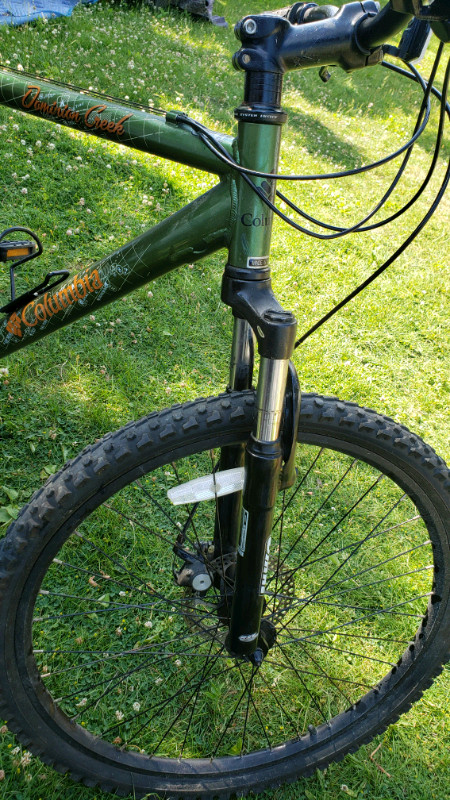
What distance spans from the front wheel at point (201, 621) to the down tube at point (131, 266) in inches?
15.6

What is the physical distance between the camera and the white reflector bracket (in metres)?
1.48

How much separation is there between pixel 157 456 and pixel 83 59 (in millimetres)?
5052

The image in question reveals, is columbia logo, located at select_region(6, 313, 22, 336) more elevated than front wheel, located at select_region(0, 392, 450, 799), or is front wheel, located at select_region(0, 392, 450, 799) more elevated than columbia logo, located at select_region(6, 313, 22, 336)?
columbia logo, located at select_region(6, 313, 22, 336)

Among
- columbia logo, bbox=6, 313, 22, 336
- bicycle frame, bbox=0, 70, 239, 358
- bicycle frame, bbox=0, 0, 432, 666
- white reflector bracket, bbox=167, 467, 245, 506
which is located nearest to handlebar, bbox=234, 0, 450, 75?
bicycle frame, bbox=0, 0, 432, 666

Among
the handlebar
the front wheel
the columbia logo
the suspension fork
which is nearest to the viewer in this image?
the handlebar

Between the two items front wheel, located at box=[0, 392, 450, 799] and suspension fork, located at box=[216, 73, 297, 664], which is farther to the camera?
front wheel, located at box=[0, 392, 450, 799]

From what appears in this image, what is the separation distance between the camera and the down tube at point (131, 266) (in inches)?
55.3

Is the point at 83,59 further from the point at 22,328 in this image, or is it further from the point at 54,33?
the point at 22,328

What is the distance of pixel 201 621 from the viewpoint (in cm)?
194

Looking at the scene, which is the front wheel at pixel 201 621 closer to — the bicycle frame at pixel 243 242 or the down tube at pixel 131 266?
the bicycle frame at pixel 243 242

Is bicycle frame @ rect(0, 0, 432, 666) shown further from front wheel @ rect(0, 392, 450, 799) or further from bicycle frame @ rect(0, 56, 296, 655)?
front wheel @ rect(0, 392, 450, 799)

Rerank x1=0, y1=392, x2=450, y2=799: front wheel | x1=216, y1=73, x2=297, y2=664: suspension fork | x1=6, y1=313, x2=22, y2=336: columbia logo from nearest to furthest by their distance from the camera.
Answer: x1=216, y1=73, x2=297, y2=664: suspension fork, x1=0, y1=392, x2=450, y2=799: front wheel, x1=6, y1=313, x2=22, y2=336: columbia logo

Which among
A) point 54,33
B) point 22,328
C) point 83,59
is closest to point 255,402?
point 22,328

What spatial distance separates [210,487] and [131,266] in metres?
0.61
